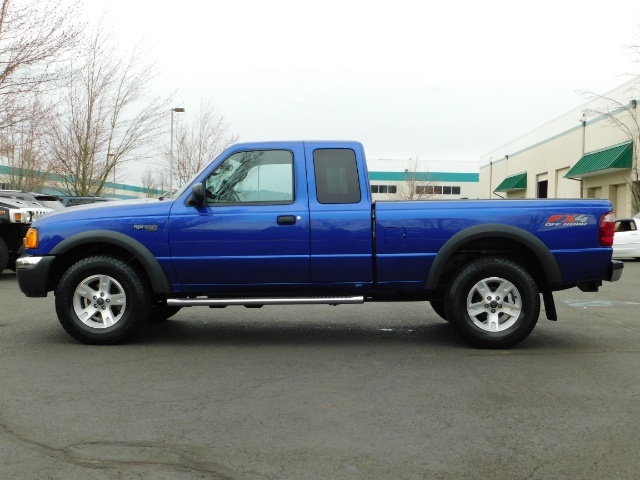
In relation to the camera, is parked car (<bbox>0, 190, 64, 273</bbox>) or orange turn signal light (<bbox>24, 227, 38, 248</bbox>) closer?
orange turn signal light (<bbox>24, 227, 38, 248</bbox>)

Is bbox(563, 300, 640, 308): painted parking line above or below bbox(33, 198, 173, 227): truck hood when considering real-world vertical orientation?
below

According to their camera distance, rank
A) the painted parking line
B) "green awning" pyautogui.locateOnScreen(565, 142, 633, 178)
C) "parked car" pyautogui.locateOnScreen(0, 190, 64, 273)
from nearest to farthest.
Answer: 1. the painted parking line
2. "parked car" pyautogui.locateOnScreen(0, 190, 64, 273)
3. "green awning" pyautogui.locateOnScreen(565, 142, 633, 178)

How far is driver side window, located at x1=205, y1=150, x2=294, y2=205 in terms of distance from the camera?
6902mm

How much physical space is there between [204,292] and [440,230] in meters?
2.40

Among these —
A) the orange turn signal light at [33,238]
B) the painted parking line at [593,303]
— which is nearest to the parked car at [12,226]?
the orange turn signal light at [33,238]

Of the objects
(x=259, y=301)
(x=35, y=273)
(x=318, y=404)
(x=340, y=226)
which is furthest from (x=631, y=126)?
(x=318, y=404)

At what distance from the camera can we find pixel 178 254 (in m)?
6.77

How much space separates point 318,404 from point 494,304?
2.64m

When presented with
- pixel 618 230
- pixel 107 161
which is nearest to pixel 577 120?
pixel 618 230

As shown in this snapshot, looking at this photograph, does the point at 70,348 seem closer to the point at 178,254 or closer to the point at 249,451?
the point at 178,254

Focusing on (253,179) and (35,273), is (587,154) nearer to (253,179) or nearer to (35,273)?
(253,179)

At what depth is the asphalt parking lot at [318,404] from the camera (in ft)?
12.0

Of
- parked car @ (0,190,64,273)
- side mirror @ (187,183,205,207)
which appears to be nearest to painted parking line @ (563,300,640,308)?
side mirror @ (187,183,205,207)

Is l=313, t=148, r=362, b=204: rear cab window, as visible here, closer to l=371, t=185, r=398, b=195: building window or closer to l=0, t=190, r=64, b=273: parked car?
l=0, t=190, r=64, b=273: parked car
